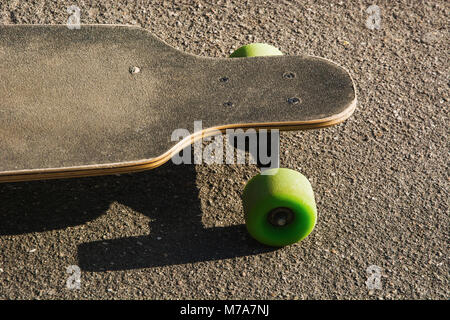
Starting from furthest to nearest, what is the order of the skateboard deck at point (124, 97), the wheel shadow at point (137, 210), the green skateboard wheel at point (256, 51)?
the green skateboard wheel at point (256, 51) < the wheel shadow at point (137, 210) < the skateboard deck at point (124, 97)

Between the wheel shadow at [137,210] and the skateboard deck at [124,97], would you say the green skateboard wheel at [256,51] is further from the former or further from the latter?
the wheel shadow at [137,210]

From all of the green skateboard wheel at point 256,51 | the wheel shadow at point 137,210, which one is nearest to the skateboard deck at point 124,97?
the green skateboard wheel at point 256,51

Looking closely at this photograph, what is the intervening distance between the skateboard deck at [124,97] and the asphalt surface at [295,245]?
1.37 feet

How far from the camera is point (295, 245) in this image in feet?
9.72

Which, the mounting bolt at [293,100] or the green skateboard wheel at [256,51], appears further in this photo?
the green skateboard wheel at [256,51]

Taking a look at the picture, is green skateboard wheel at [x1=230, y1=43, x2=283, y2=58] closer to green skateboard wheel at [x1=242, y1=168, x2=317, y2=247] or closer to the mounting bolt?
the mounting bolt

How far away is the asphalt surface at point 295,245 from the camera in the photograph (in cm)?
279

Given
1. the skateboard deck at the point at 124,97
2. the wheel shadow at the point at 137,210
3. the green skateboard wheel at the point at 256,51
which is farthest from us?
the green skateboard wheel at the point at 256,51

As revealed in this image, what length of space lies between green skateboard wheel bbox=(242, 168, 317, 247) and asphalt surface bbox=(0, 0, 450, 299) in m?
0.10

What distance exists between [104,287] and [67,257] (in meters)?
0.23

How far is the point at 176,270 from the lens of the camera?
2.84m

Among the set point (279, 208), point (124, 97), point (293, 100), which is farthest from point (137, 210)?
point (293, 100)

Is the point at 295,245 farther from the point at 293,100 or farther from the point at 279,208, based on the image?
the point at 293,100

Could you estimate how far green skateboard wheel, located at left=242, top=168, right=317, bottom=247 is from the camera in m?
2.76
